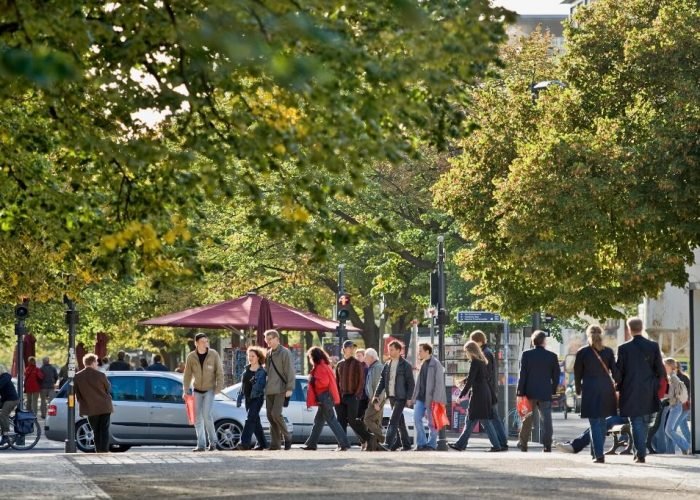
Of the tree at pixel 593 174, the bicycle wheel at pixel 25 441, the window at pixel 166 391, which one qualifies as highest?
the tree at pixel 593 174

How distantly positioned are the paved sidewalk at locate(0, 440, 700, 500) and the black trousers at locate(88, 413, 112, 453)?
283 centimetres

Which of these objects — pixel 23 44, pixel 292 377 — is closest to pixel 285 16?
pixel 23 44

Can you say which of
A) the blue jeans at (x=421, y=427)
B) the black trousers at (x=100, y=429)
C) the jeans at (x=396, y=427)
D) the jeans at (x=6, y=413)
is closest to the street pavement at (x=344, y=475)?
the black trousers at (x=100, y=429)

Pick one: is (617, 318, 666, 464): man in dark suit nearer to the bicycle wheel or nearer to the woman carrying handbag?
the woman carrying handbag

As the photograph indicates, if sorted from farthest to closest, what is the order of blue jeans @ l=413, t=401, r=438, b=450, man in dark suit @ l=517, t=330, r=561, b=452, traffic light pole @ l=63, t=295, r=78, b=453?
traffic light pole @ l=63, t=295, r=78, b=453, blue jeans @ l=413, t=401, r=438, b=450, man in dark suit @ l=517, t=330, r=561, b=452

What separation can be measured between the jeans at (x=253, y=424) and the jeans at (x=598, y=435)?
6.53 meters

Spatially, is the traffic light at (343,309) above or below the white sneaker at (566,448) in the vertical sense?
above

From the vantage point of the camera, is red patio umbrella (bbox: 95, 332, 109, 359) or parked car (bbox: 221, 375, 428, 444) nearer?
parked car (bbox: 221, 375, 428, 444)

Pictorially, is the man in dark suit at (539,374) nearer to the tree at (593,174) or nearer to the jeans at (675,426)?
the jeans at (675,426)

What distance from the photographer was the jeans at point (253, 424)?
2489cm

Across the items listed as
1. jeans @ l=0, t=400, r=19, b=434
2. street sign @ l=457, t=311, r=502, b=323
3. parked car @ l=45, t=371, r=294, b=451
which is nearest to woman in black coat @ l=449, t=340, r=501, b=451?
parked car @ l=45, t=371, r=294, b=451

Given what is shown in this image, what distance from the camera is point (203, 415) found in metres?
24.4

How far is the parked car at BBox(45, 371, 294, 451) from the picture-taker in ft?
91.9

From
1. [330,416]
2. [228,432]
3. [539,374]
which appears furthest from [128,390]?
[539,374]
